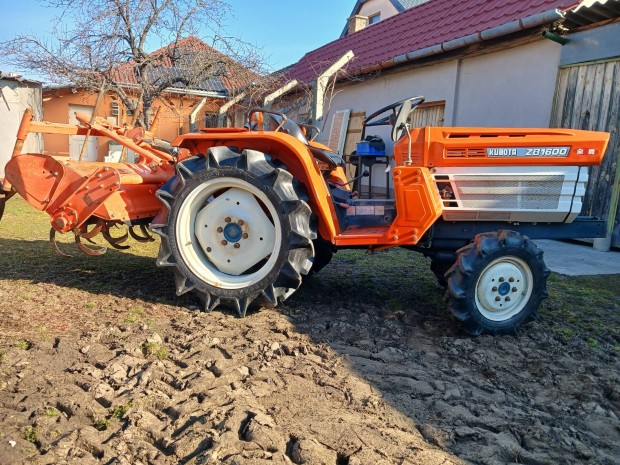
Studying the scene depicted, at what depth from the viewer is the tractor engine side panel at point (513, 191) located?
11.3 ft

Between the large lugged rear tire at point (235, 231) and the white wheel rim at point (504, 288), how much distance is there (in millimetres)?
1119

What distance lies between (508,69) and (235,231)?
17.7ft

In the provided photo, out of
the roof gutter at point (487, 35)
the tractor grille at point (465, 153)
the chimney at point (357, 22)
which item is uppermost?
the chimney at point (357, 22)

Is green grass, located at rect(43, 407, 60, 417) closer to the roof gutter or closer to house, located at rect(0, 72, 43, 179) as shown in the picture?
the roof gutter

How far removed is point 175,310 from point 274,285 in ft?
2.46

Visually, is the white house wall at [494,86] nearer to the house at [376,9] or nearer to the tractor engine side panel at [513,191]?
the tractor engine side panel at [513,191]

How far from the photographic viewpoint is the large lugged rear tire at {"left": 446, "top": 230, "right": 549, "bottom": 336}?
3.20 metres

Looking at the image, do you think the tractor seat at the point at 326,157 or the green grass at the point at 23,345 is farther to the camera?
the tractor seat at the point at 326,157

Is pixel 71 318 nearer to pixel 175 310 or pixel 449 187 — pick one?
pixel 175 310

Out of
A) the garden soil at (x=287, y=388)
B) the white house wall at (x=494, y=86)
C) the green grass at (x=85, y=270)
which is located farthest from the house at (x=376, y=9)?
the garden soil at (x=287, y=388)

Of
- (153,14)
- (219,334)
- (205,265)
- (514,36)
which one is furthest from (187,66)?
(219,334)

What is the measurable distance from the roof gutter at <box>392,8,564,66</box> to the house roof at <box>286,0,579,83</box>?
0.16ft

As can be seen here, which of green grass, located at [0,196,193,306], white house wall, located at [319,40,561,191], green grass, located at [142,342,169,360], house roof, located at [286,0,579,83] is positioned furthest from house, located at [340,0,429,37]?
green grass, located at [142,342,169,360]

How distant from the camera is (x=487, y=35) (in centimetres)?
723
